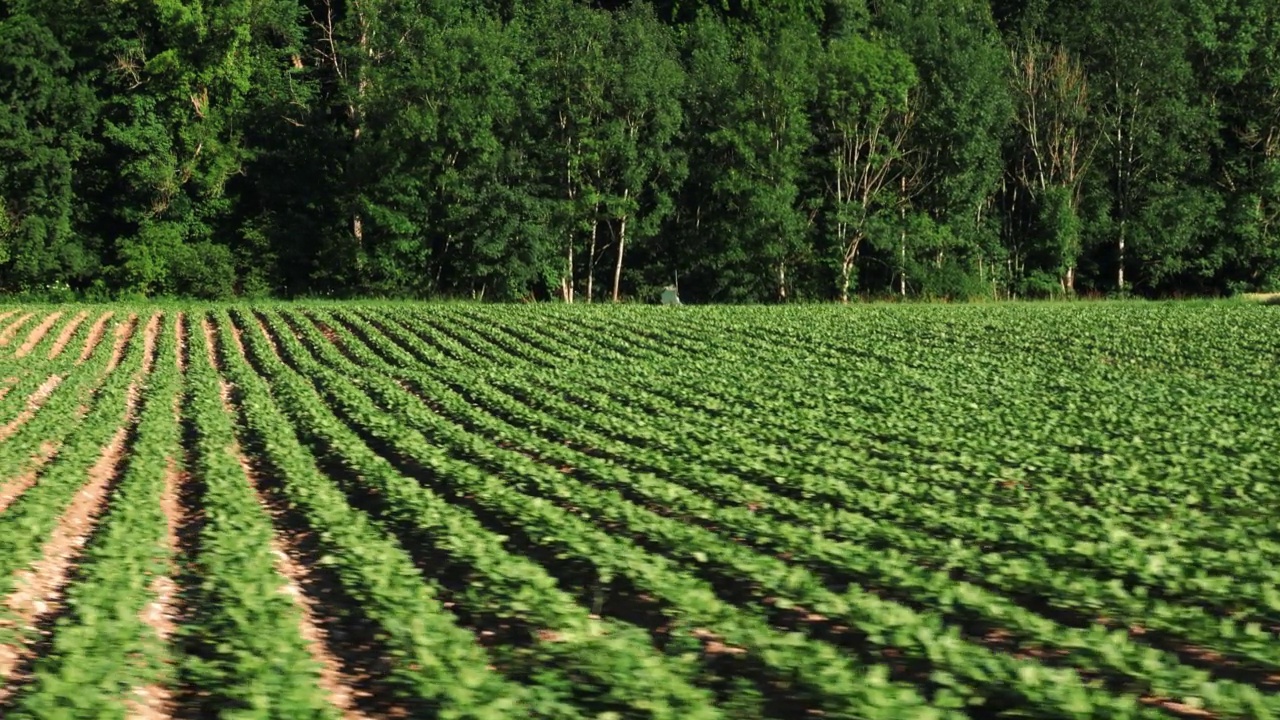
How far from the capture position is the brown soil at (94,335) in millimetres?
29678

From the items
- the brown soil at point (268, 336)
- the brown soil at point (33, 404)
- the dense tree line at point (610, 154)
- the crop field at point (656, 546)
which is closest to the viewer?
the crop field at point (656, 546)

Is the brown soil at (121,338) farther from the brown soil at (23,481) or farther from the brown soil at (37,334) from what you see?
the brown soil at (23,481)

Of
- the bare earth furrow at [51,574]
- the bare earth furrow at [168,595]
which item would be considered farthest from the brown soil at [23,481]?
the bare earth furrow at [168,595]

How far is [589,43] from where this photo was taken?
53.0 m

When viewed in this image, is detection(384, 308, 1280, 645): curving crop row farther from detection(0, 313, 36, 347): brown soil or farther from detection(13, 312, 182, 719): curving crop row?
detection(0, 313, 36, 347): brown soil

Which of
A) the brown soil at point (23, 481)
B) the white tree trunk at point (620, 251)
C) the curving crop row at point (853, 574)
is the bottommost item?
the brown soil at point (23, 481)

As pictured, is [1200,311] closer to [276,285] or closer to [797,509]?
[797,509]

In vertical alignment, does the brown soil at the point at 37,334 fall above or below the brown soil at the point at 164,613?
above

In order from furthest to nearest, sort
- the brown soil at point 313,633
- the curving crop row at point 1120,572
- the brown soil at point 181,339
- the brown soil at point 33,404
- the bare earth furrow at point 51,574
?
the brown soil at point 181,339 < the brown soil at point 33,404 < the curving crop row at point 1120,572 < the bare earth furrow at point 51,574 < the brown soil at point 313,633

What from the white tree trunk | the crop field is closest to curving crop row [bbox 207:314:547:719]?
the crop field

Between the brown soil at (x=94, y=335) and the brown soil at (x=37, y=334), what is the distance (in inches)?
46.8

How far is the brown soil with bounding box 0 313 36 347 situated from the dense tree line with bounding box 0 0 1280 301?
13324 millimetres

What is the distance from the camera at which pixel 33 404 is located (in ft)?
69.0

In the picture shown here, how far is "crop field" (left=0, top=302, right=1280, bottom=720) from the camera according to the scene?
20.0 feet
